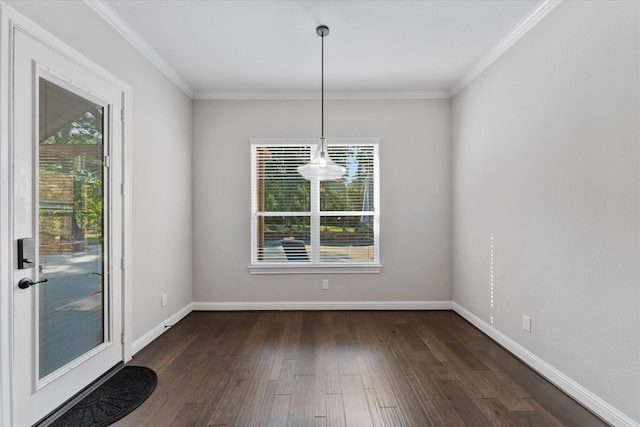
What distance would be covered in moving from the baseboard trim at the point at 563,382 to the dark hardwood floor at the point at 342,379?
0.06 m

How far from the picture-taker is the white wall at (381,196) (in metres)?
4.65

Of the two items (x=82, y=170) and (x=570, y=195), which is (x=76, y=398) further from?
(x=570, y=195)

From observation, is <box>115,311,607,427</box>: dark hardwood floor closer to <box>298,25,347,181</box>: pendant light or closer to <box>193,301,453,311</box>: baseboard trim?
<box>193,301,453,311</box>: baseboard trim

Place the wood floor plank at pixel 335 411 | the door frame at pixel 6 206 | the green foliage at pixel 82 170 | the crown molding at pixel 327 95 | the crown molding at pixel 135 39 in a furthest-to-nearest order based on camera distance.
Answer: the crown molding at pixel 327 95
the crown molding at pixel 135 39
the green foliage at pixel 82 170
the wood floor plank at pixel 335 411
the door frame at pixel 6 206

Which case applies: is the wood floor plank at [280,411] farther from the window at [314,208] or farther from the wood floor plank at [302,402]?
the window at [314,208]

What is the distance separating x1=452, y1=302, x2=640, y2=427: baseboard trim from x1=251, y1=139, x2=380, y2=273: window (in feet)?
5.79

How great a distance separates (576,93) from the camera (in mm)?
2410

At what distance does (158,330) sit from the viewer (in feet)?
12.1

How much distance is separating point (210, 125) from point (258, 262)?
1977mm

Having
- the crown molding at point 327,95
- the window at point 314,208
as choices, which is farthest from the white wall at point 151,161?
the window at point 314,208

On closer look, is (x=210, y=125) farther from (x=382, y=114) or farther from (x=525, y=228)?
(x=525, y=228)

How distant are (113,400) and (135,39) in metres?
3.04

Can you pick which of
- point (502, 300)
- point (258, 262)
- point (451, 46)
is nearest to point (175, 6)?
point (451, 46)

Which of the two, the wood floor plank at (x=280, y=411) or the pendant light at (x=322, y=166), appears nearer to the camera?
the wood floor plank at (x=280, y=411)
